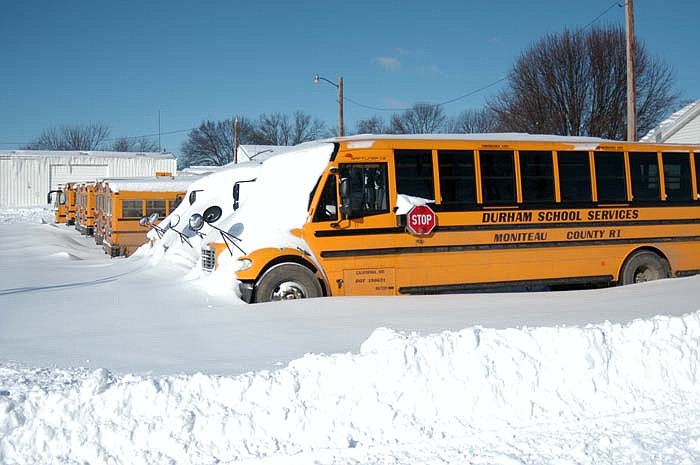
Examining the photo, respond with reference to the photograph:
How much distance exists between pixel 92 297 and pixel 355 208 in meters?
3.75

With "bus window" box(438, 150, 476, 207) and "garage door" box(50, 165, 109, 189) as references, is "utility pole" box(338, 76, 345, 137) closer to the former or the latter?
"bus window" box(438, 150, 476, 207)

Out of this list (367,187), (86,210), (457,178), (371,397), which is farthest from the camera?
(86,210)

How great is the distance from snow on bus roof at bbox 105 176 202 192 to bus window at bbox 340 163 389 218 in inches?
446

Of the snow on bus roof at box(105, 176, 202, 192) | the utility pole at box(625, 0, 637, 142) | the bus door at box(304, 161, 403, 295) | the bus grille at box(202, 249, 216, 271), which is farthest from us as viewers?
the snow on bus roof at box(105, 176, 202, 192)

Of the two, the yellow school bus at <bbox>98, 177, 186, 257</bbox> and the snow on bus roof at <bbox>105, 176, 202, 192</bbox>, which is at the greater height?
the snow on bus roof at <bbox>105, 176, 202, 192</bbox>

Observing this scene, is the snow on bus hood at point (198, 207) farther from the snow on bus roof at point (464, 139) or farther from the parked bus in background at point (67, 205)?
the parked bus in background at point (67, 205)

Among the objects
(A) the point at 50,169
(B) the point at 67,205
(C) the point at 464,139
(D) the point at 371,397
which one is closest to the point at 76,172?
(A) the point at 50,169

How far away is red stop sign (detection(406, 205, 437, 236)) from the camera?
9961 mm

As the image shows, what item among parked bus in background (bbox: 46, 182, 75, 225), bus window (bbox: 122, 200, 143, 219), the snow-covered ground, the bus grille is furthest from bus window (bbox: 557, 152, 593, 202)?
parked bus in background (bbox: 46, 182, 75, 225)

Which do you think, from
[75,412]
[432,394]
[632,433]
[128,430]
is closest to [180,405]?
[128,430]

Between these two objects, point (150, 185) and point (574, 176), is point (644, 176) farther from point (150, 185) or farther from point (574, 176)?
point (150, 185)

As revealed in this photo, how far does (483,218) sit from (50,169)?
179 feet

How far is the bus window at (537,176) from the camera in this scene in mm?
10930

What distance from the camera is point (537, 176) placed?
434 inches
